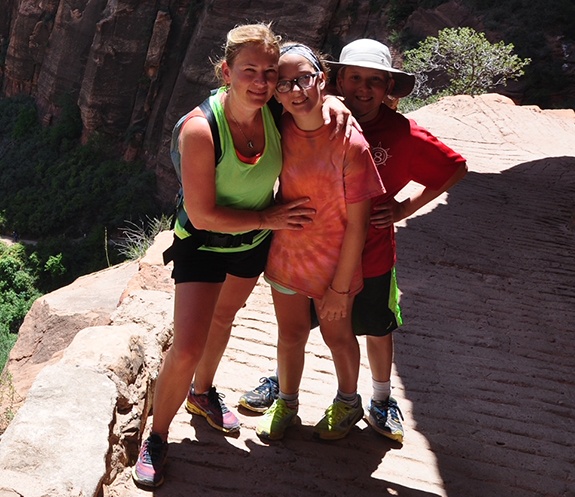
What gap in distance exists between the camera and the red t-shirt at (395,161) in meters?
2.70

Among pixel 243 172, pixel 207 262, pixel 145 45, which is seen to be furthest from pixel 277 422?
pixel 145 45

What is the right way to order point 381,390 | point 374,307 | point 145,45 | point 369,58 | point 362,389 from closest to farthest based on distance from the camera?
1. point 369,58
2. point 374,307
3. point 381,390
4. point 362,389
5. point 145,45

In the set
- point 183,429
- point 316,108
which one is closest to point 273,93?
point 316,108

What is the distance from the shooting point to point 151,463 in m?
2.69

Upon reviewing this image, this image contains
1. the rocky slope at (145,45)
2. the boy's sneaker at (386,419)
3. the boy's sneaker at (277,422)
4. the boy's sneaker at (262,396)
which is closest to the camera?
the boy's sneaker at (277,422)

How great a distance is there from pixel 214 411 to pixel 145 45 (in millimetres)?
26600

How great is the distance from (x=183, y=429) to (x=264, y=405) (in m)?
0.41

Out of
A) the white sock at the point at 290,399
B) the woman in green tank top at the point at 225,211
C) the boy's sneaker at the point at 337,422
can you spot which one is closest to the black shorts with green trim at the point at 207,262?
the woman in green tank top at the point at 225,211

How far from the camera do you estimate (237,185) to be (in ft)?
8.23

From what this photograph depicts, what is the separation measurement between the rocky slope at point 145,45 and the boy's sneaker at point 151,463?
19.5 meters

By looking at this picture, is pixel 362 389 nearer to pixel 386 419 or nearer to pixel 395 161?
pixel 386 419

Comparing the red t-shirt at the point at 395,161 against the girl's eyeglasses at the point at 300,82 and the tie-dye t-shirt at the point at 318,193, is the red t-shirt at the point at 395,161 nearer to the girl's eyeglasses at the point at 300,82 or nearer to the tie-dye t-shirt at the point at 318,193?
the tie-dye t-shirt at the point at 318,193

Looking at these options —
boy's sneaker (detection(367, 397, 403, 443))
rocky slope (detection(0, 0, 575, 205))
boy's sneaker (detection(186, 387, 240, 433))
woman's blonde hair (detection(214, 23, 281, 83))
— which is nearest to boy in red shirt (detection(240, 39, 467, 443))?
boy's sneaker (detection(367, 397, 403, 443))

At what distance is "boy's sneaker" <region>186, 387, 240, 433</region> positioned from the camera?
122 inches
